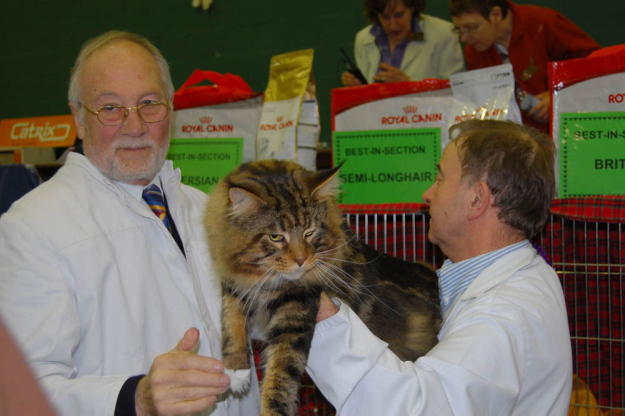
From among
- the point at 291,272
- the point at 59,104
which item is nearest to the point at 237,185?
the point at 291,272

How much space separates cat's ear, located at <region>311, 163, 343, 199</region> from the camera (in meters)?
1.68

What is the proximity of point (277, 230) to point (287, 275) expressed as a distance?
0.14 metres

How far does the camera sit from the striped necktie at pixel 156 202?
5.83 feet

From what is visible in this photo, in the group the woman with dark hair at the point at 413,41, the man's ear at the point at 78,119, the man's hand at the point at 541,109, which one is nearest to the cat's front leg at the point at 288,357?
the man's ear at the point at 78,119

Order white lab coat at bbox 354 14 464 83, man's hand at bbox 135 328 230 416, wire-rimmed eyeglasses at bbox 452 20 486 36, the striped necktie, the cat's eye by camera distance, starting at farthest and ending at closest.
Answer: white lab coat at bbox 354 14 464 83 < wire-rimmed eyeglasses at bbox 452 20 486 36 < the striped necktie < the cat's eye < man's hand at bbox 135 328 230 416

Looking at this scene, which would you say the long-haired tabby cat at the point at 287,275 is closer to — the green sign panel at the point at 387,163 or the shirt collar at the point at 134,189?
the shirt collar at the point at 134,189

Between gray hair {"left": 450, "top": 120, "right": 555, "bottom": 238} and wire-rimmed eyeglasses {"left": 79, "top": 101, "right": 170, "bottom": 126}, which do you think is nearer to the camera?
gray hair {"left": 450, "top": 120, "right": 555, "bottom": 238}

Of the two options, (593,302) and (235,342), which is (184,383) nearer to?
(235,342)

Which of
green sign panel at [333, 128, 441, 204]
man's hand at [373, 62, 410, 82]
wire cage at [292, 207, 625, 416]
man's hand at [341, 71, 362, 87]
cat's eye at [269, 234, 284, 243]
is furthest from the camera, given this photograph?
man's hand at [341, 71, 362, 87]

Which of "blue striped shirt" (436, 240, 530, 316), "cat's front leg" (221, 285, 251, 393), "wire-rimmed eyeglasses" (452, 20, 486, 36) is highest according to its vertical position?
"wire-rimmed eyeglasses" (452, 20, 486, 36)

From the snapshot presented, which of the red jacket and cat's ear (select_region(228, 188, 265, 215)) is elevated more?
the red jacket

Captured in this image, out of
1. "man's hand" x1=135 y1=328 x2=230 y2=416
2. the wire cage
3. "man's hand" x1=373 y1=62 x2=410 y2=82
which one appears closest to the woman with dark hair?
"man's hand" x1=373 y1=62 x2=410 y2=82

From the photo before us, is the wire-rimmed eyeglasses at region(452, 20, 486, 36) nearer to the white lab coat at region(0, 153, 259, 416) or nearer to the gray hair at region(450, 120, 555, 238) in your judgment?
the gray hair at region(450, 120, 555, 238)

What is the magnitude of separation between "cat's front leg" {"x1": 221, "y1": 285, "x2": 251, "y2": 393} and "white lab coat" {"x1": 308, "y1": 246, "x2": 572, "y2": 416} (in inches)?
10.5
